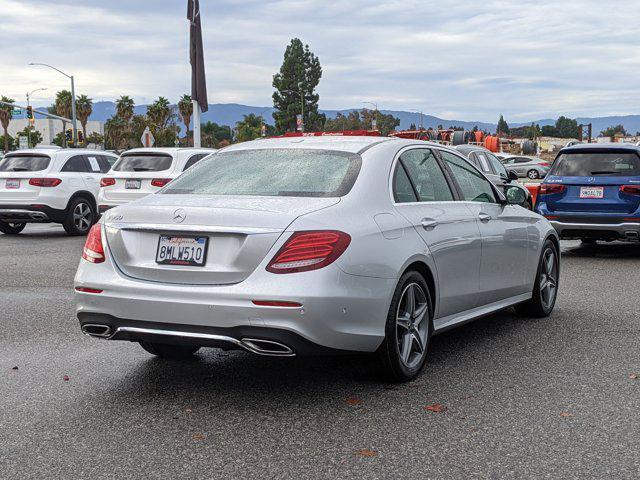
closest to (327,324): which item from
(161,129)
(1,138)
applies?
(161,129)

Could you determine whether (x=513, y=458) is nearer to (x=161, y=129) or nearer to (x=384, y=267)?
(x=384, y=267)

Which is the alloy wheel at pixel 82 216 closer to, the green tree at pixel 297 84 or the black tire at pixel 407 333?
the black tire at pixel 407 333

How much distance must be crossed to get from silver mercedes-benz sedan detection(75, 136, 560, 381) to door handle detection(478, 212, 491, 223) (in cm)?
29

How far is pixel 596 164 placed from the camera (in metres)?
13.3

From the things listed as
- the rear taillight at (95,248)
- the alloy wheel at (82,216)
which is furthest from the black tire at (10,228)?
the rear taillight at (95,248)

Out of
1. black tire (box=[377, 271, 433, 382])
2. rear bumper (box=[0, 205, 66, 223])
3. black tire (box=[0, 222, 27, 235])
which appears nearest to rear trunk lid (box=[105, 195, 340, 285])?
black tire (box=[377, 271, 433, 382])

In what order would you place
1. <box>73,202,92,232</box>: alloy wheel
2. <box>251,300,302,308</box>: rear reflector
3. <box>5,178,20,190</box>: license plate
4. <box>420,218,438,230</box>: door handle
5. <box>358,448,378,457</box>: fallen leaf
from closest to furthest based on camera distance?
<box>358,448,378,457</box>: fallen leaf
<box>251,300,302,308</box>: rear reflector
<box>420,218,438,230</box>: door handle
<box>5,178,20,190</box>: license plate
<box>73,202,92,232</box>: alloy wheel

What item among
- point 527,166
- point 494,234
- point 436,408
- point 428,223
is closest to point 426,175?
point 428,223

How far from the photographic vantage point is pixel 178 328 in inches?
197

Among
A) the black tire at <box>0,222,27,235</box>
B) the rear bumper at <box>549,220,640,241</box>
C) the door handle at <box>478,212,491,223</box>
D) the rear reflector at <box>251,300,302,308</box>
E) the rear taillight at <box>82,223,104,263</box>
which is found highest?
the door handle at <box>478,212,491,223</box>

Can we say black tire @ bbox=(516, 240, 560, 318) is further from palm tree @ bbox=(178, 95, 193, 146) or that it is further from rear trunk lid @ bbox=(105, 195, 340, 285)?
palm tree @ bbox=(178, 95, 193, 146)

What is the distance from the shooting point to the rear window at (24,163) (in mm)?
17625

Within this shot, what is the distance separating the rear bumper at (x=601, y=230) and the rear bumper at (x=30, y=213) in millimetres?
9528

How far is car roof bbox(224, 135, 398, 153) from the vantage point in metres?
6.00
